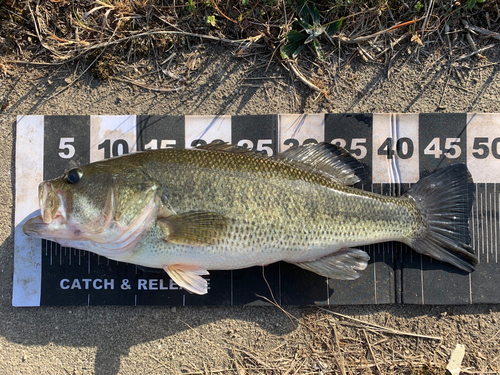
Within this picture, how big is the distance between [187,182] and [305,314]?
4.89ft

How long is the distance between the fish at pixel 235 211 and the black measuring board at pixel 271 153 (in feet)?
0.90

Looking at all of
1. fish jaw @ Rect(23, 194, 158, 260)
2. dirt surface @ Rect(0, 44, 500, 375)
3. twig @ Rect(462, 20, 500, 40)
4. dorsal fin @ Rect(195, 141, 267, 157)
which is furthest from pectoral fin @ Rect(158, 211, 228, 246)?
twig @ Rect(462, 20, 500, 40)

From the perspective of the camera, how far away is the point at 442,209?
2518mm

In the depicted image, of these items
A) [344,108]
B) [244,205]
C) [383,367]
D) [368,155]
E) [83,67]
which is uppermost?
[83,67]

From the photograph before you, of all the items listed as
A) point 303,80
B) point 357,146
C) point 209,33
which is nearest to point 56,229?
point 209,33

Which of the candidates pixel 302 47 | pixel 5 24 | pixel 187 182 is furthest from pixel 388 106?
pixel 5 24

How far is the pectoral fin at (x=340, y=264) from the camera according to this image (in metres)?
2.40

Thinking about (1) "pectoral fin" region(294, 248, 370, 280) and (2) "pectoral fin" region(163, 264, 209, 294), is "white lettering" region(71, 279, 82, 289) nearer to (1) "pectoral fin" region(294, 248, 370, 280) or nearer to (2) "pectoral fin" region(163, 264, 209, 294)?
(2) "pectoral fin" region(163, 264, 209, 294)

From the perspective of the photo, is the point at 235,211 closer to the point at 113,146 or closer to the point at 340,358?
the point at 113,146

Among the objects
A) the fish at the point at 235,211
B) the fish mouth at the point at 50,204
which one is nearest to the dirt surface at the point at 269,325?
the fish at the point at 235,211

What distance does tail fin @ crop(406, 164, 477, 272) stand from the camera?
2.51 meters

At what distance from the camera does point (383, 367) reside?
8.70ft

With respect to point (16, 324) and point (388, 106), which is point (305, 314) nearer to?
point (388, 106)

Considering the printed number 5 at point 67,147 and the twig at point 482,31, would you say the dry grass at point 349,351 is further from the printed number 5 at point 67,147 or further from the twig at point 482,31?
the twig at point 482,31
